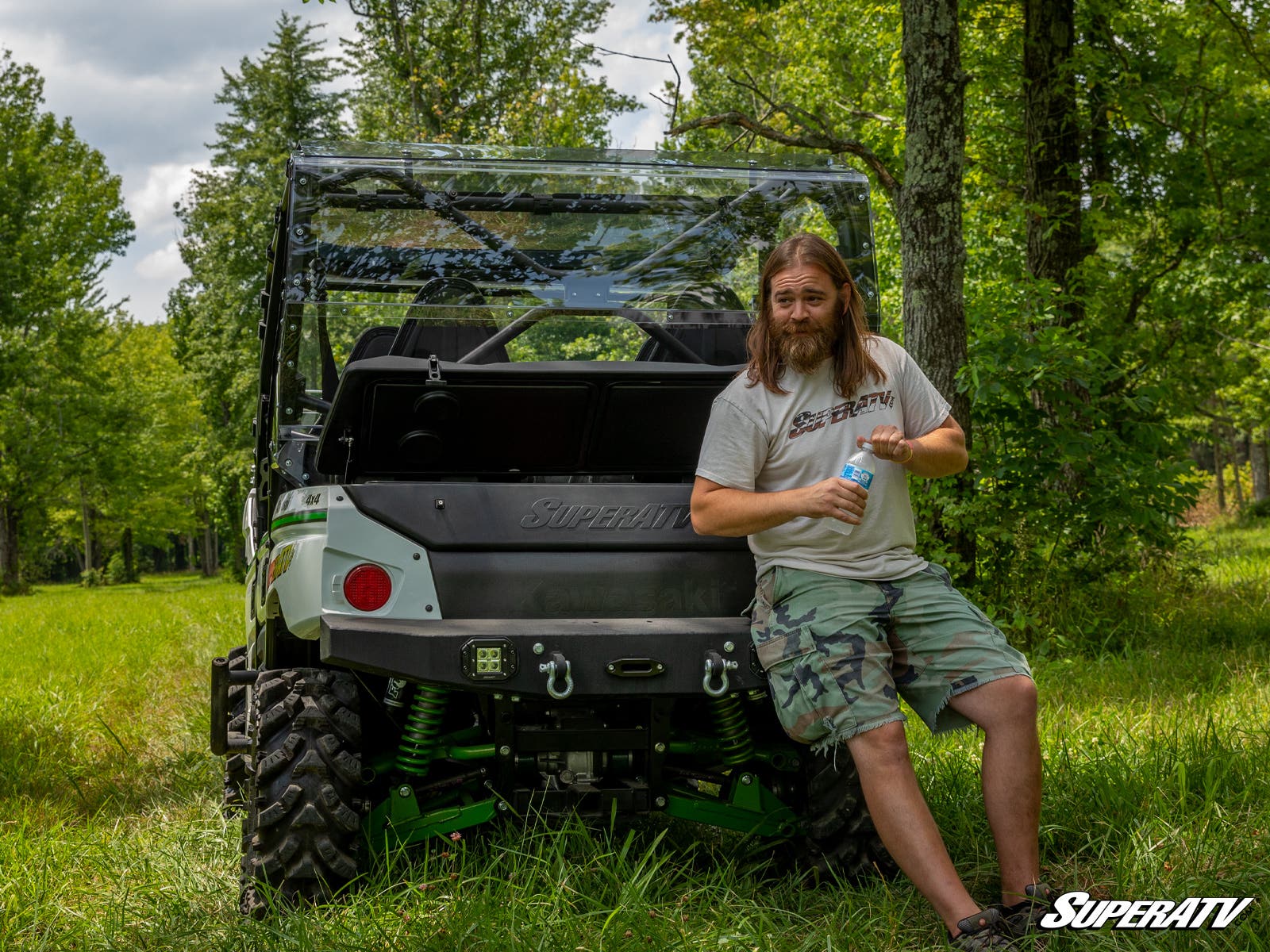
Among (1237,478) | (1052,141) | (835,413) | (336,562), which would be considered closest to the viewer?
(336,562)

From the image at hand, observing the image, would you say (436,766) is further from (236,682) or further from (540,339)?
(540,339)

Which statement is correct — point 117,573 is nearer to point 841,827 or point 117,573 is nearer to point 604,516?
point 604,516

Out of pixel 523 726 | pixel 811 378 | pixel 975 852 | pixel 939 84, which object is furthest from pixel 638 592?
pixel 939 84

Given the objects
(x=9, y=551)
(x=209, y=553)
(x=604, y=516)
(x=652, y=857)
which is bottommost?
(x=209, y=553)

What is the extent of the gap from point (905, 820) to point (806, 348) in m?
1.32

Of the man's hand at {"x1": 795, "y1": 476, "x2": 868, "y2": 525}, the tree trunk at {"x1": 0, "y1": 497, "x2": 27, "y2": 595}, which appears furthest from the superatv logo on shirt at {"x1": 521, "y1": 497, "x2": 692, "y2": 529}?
the tree trunk at {"x1": 0, "y1": 497, "x2": 27, "y2": 595}

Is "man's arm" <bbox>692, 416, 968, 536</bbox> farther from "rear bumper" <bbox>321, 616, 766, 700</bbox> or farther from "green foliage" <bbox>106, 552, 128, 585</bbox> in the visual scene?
"green foliage" <bbox>106, 552, 128, 585</bbox>

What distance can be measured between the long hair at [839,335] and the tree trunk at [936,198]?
3611 millimetres

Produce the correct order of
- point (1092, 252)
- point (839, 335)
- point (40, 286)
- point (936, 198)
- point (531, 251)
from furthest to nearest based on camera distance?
point (40, 286), point (1092, 252), point (936, 198), point (531, 251), point (839, 335)

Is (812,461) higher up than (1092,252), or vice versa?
(1092,252)

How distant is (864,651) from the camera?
3299 mm

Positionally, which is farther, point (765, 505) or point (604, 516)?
point (604, 516)

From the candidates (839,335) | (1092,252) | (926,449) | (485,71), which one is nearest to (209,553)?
(485,71)

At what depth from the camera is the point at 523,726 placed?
11.6ft
